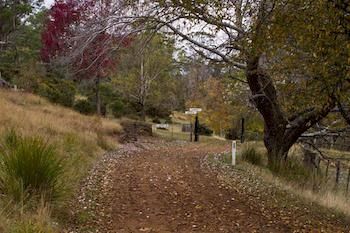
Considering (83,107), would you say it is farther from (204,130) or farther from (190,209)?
(190,209)

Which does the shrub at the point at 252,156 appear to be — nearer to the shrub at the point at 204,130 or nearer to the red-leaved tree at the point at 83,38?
the red-leaved tree at the point at 83,38

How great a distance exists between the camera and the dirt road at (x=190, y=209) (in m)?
7.13

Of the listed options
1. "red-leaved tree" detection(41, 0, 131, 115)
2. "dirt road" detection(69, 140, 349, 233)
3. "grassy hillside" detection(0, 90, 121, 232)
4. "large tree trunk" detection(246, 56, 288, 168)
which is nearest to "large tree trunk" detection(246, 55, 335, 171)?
"large tree trunk" detection(246, 56, 288, 168)

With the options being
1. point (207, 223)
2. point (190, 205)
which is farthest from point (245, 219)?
point (190, 205)

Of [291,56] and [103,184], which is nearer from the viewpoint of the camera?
[291,56]

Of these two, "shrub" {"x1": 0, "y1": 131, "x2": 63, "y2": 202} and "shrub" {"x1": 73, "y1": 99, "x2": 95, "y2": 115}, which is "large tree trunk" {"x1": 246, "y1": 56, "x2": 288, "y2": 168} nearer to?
"shrub" {"x1": 0, "y1": 131, "x2": 63, "y2": 202}

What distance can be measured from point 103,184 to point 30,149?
3.50m

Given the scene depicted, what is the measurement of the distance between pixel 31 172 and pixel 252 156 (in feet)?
32.2

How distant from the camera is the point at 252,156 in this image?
50.5 feet

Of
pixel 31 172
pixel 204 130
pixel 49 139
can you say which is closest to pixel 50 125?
pixel 49 139

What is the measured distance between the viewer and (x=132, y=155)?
55.0ft

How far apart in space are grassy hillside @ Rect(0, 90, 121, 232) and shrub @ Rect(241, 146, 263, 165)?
4904 mm

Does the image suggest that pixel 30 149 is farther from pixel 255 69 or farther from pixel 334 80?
pixel 255 69

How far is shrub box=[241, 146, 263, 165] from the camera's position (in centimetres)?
1518
